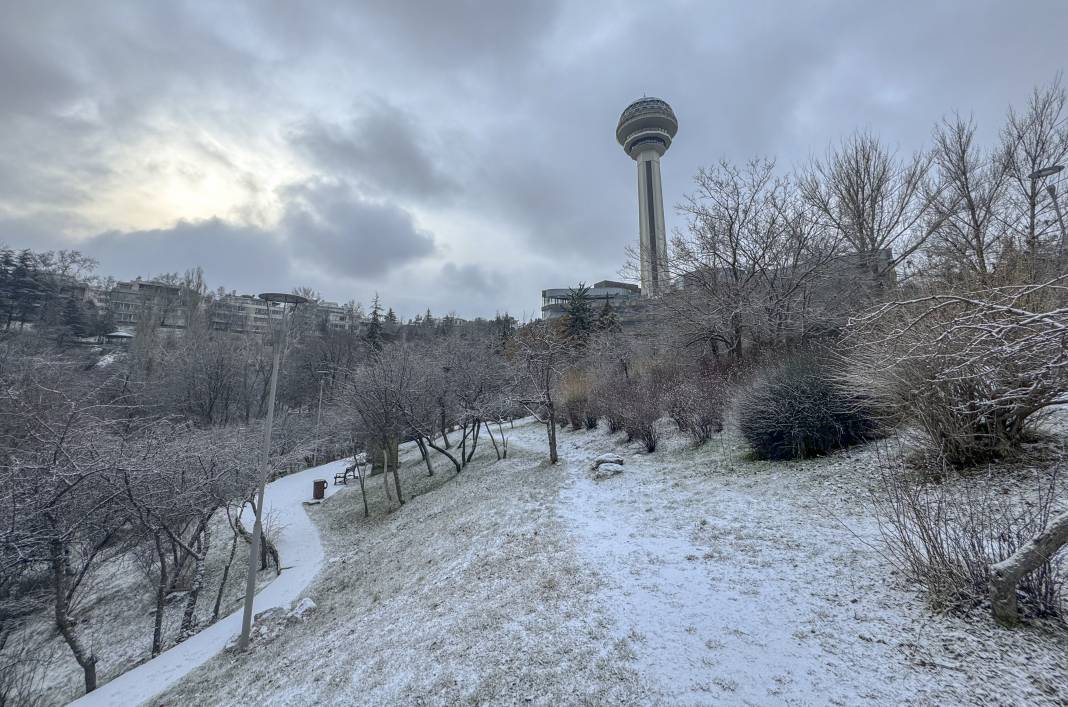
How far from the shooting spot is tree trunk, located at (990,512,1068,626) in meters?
3.13

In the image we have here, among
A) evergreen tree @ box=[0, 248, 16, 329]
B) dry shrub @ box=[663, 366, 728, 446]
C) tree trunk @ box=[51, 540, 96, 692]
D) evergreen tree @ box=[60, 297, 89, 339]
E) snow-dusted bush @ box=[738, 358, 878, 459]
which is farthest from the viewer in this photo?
evergreen tree @ box=[60, 297, 89, 339]

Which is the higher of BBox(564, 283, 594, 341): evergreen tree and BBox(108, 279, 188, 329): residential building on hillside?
BBox(108, 279, 188, 329): residential building on hillside

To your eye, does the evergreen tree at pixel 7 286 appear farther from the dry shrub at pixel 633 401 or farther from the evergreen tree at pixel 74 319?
the dry shrub at pixel 633 401

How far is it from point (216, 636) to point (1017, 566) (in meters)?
12.5

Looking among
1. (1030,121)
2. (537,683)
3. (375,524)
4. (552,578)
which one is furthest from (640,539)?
(1030,121)

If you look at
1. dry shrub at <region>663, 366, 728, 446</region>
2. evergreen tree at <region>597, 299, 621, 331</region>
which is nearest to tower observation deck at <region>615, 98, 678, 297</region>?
evergreen tree at <region>597, 299, 621, 331</region>

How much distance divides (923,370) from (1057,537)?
4567 mm

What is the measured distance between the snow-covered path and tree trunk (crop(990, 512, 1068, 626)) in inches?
444

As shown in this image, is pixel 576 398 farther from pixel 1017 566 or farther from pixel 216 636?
pixel 1017 566

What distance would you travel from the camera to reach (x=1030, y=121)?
14.5 metres

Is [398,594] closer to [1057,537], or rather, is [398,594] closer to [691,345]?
[1057,537]

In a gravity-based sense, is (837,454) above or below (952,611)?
above

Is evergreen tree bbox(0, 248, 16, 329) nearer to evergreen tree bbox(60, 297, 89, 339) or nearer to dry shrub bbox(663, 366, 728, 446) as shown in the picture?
evergreen tree bbox(60, 297, 89, 339)

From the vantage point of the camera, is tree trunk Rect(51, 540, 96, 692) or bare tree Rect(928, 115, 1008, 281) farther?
bare tree Rect(928, 115, 1008, 281)
